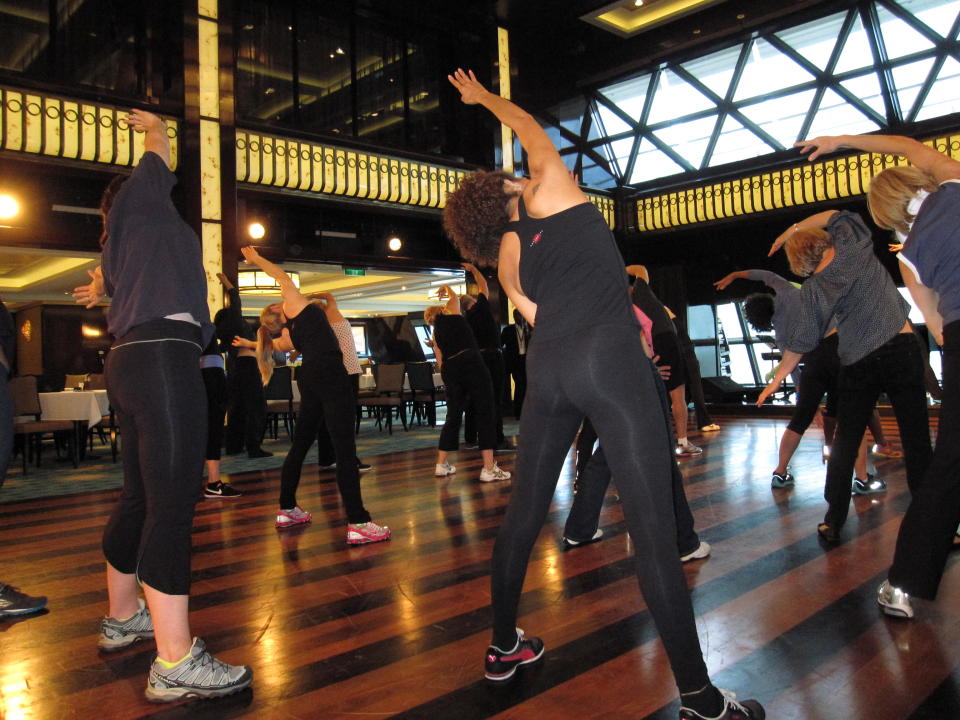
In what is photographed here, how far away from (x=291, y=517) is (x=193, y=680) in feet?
6.60

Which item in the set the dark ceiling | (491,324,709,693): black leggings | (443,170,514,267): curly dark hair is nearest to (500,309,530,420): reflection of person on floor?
the dark ceiling

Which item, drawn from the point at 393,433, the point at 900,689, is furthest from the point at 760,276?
the point at 393,433

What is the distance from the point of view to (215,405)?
4883 millimetres

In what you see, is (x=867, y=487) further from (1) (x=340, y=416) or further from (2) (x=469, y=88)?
(2) (x=469, y=88)

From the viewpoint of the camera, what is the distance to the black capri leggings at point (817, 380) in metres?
3.86

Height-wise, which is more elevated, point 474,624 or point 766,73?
point 766,73

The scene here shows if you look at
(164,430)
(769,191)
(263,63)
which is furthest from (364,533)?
(769,191)

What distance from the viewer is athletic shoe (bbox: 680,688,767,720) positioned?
4.85 ft

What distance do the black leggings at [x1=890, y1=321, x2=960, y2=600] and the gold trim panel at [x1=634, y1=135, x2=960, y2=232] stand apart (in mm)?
7069

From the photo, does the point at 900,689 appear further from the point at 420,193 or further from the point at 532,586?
the point at 420,193

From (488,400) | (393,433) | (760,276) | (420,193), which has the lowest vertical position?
(393,433)

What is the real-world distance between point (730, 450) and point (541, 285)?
194 inches

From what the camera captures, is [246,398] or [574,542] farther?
[246,398]

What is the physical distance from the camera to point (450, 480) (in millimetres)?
5113
